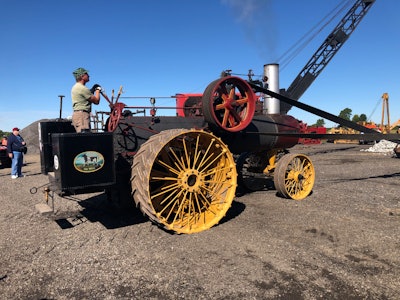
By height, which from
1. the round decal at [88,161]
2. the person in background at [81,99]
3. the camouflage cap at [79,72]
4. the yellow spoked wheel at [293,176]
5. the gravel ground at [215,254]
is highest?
the camouflage cap at [79,72]

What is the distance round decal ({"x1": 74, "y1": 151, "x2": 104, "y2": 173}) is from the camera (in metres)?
4.22

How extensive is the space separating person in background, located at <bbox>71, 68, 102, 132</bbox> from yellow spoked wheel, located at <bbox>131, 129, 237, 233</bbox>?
3.87 ft

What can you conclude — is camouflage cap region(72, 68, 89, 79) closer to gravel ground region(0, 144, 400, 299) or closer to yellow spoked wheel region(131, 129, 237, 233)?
yellow spoked wheel region(131, 129, 237, 233)

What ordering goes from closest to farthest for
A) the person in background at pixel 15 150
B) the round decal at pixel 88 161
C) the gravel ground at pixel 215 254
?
1. the gravel ground at pixel 215 254
2. the round decal at pixel 88 161
3. the person in background at pixel 15 150

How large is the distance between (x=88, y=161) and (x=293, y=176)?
14.6 feet

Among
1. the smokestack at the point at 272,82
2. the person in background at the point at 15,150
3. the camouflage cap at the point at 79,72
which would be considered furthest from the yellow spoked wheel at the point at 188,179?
the person in background at the point at 15,150

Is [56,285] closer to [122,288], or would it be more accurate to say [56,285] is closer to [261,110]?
[122,288]

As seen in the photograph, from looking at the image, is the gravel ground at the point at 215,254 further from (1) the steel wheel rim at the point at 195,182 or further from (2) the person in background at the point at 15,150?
(2) the person in background at the point at 15,150

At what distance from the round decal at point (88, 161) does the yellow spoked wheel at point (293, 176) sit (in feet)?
12.7

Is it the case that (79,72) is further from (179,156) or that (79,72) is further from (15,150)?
(15,150)

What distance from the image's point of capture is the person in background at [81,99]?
16.4 feet

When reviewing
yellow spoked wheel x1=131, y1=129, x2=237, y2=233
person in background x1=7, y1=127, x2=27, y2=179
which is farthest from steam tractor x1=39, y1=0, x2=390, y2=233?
person in background x1=7, y1=127, x2=27, y2=179

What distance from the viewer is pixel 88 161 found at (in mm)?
4285

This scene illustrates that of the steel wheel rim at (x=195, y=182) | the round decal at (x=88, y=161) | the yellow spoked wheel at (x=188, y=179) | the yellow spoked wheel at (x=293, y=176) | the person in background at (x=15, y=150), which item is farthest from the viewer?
the person in background at (x=15, y=150)
